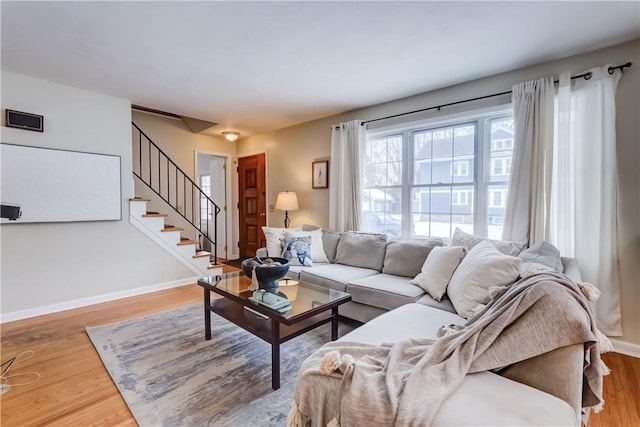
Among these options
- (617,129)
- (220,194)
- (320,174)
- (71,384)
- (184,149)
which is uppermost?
(184,149)

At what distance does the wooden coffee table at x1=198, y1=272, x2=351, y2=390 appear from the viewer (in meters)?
1.91

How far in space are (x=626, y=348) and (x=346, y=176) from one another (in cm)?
303

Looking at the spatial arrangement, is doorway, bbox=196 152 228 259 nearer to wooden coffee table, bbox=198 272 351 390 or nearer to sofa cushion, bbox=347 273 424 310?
wooden coffee table, bbox=198 272 351 390

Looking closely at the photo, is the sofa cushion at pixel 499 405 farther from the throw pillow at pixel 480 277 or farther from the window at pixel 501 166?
the window at pixel 501 166

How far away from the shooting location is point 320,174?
4.35 m

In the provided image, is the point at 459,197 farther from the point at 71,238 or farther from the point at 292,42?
the point at 71,238

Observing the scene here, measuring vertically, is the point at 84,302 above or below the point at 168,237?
below

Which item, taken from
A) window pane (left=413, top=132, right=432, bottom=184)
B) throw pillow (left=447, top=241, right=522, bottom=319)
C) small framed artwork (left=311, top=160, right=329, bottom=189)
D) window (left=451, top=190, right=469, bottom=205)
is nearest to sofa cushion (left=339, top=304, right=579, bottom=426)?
throw pillow (left=447, top=241, right=522, bottom=319)

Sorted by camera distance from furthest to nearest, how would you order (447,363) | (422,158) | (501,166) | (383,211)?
(383,211)
(422,158)
(501,166)
(447,363)

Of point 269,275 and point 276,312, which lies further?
point 269,275

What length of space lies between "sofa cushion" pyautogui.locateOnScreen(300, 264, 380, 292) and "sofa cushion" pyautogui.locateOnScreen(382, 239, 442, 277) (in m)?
0.21

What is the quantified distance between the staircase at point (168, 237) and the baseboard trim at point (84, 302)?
0.85 feet

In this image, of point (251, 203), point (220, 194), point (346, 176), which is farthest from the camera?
point (220, 194)

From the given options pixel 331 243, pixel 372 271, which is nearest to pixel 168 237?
pixel 331 243
